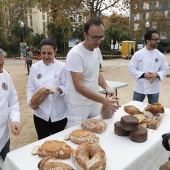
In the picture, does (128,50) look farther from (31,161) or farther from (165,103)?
(31,161)

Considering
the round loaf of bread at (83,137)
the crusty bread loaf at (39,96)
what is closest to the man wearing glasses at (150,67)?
the crusty bread loaf at (39,96)

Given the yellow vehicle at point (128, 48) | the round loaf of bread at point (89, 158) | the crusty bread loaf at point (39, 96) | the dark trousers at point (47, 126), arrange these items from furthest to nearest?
the yellow vehicle at point (128, 48)
the dark trousers at point (47, 126)
the crusty bread loaf at point (39, 96)
the round loaf of bread at point (89, 158)

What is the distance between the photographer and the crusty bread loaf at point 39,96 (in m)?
2.21

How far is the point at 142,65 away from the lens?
135 inches

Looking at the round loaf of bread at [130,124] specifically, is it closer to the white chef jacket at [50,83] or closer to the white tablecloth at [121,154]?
the white tablecloth at [121,154]

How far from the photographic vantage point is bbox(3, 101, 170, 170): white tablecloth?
1516 millimetres

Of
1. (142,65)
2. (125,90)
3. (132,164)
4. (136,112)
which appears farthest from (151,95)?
(125,90)

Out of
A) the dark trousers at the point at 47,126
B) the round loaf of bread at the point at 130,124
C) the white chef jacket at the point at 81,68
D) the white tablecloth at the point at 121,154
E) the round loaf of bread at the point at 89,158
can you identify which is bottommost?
the dark trousers at the point at 47,126

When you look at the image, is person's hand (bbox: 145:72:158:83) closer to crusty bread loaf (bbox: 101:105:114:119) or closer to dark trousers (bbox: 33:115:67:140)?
crusty bread loaf (bbox: 101:105:114:119)

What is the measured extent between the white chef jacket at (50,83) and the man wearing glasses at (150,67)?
142 cm

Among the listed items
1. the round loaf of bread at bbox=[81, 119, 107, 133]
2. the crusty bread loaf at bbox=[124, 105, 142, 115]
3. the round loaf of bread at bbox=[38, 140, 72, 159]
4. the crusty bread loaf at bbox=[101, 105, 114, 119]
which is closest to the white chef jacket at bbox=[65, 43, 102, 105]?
the crusty bread loaf at bbox=[101, 105, 114, 119]

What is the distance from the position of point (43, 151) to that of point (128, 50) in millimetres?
22258

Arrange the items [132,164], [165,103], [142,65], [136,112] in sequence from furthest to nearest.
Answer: [165,103], [142,65], [136,112], [132,164]

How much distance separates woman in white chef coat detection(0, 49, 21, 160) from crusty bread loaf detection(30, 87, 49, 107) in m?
0.23
